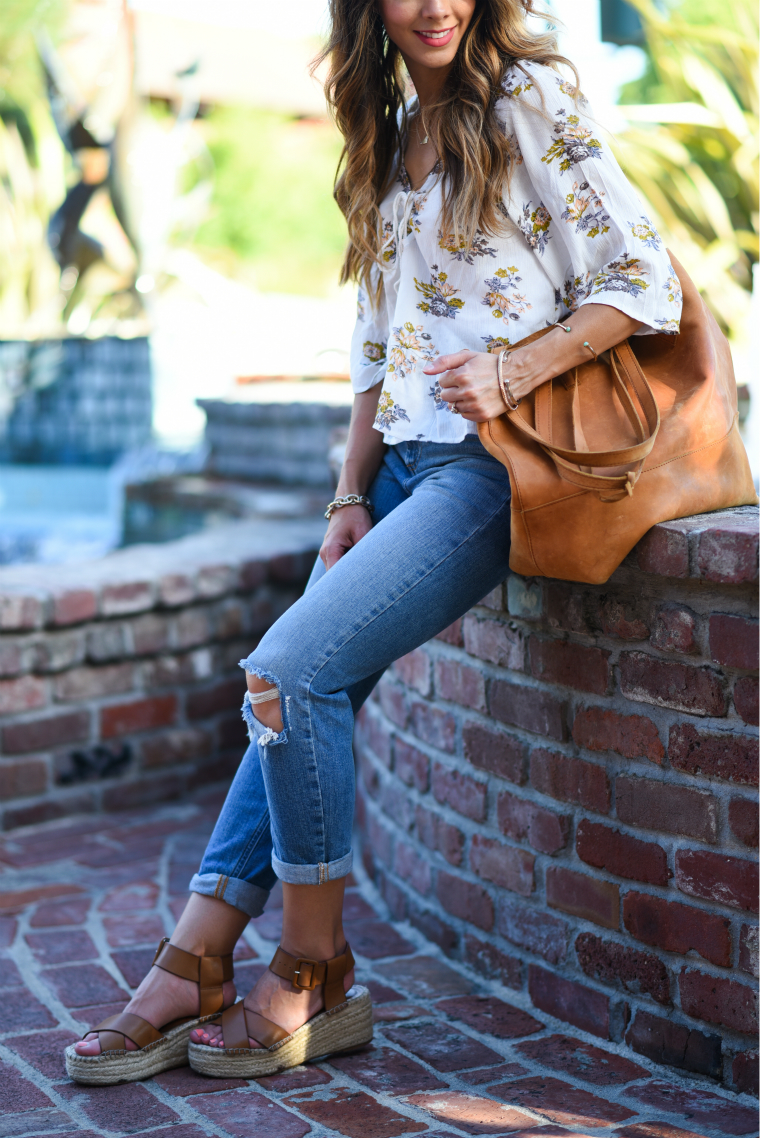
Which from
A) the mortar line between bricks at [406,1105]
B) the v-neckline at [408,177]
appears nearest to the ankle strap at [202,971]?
the mortar line between bricks at [406,1105]

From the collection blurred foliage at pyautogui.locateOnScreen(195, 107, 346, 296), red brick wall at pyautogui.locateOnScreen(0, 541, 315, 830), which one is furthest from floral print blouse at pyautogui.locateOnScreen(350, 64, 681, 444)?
blurred foliage at pyautogui.locateOnScreen(195, 107, 346, 296)

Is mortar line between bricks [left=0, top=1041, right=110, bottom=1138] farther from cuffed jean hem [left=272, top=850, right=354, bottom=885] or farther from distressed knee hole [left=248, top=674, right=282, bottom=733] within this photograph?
distressed knee hole [left=248, top=674, right=282, bottom=733]

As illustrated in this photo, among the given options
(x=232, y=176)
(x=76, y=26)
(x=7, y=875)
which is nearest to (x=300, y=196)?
(x=232, y=176)

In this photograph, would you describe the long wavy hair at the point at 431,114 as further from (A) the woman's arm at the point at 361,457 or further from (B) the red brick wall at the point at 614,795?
(B) the red brick wall at the point at 614,795

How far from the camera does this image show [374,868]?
254 cm

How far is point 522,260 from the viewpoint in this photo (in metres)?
1.69

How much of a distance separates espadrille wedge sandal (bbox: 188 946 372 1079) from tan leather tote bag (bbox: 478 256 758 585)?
694 millimetres

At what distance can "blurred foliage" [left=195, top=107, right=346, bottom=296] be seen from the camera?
3055cm

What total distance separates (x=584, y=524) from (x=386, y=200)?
69 centimetres

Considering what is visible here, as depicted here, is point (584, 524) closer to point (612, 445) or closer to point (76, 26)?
point (612, 445)

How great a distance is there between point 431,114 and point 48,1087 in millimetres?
1591

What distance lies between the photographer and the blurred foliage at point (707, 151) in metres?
6.54

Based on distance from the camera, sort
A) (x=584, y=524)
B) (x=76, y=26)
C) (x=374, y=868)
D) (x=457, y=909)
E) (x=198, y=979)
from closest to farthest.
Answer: (x=584, y=524), (x=198, y=979), (x=457, y=909), (x=374, y=868), (x=76, y=26)

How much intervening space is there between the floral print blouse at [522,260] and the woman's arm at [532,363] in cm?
3
